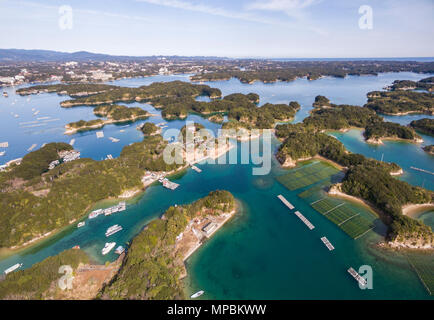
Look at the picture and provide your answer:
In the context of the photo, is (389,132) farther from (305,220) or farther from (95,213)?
(95,213)

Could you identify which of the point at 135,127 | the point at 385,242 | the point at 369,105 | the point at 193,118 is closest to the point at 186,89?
the point at 193,118

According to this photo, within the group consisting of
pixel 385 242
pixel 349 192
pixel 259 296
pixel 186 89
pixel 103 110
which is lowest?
pixel 259 296

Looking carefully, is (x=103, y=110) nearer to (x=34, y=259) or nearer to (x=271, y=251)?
(x=34, y=259)

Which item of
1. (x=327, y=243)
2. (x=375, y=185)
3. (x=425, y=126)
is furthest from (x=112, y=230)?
(x=425, y=126)

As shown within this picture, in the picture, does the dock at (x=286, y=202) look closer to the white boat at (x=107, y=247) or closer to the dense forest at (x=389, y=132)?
the white boat at (x=107, y=247)

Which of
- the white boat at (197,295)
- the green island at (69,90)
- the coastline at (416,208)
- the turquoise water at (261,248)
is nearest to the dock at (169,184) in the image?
the turquoise water at (261,248)
